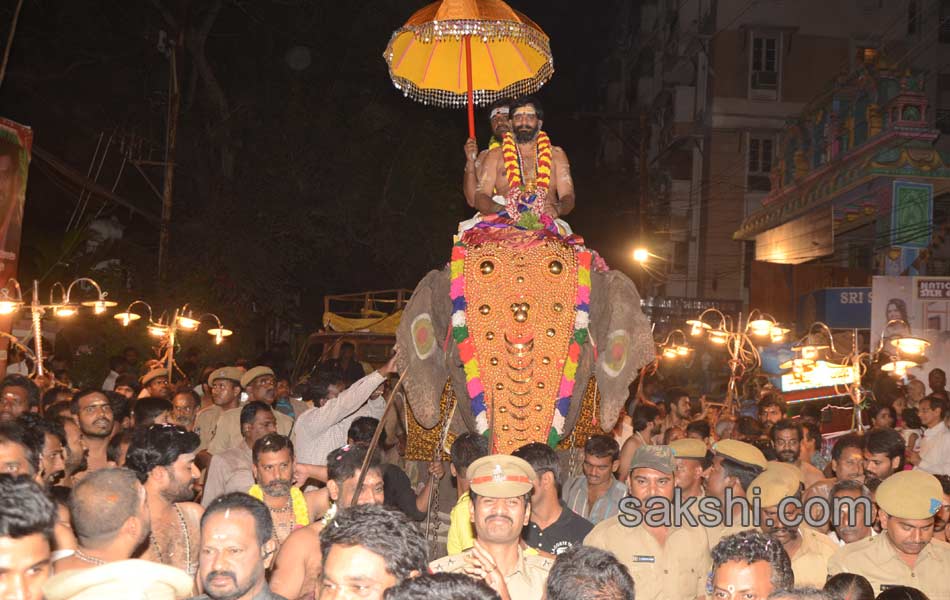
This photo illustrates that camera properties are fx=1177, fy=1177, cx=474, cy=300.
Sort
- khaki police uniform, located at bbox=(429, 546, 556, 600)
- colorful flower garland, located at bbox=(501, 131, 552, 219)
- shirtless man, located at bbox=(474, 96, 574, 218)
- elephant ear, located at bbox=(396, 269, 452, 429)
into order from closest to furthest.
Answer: khaki police uniform, located at bbox=(429, 546, 556, 600)
elephant ear, located at bbox=(396, 269, 452, 429)
colorful flower garland, located at bbox=(501, 131, 552, 219)
shirtless man, located at bbox=(474, 96, 574, 218)

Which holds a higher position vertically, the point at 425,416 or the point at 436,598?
the point at 425,416

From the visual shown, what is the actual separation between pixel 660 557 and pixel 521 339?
2.49m

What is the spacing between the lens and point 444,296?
861 centimetres

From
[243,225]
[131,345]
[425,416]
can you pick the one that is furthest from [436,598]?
[243,225]

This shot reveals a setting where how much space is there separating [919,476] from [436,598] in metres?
3.37

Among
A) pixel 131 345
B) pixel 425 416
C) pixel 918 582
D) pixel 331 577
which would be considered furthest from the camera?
pixel 131 345

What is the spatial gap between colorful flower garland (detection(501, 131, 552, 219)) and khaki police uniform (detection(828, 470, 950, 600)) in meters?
3.66

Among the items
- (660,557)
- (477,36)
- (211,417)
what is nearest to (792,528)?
(660,557)

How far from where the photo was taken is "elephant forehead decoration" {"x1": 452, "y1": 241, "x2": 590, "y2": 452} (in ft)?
24.8

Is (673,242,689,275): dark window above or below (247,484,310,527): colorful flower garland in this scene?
above

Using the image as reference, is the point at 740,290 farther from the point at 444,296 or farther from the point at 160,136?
the point at 444,296

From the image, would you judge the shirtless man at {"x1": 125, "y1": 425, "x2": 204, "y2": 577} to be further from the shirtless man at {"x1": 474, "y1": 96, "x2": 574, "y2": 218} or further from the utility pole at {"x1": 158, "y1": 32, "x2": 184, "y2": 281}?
the utility pole at {"x1": 158, "y1": 32, "x2": 184, "y2": 281}

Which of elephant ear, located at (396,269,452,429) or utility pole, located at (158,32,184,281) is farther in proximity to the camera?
utility pole, located at (158,32,184,281)

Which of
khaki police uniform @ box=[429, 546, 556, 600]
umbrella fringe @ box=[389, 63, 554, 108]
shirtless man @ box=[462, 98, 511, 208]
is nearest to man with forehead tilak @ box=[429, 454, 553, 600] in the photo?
khaki police uniform @ box=[429, 546, 556, 600]
